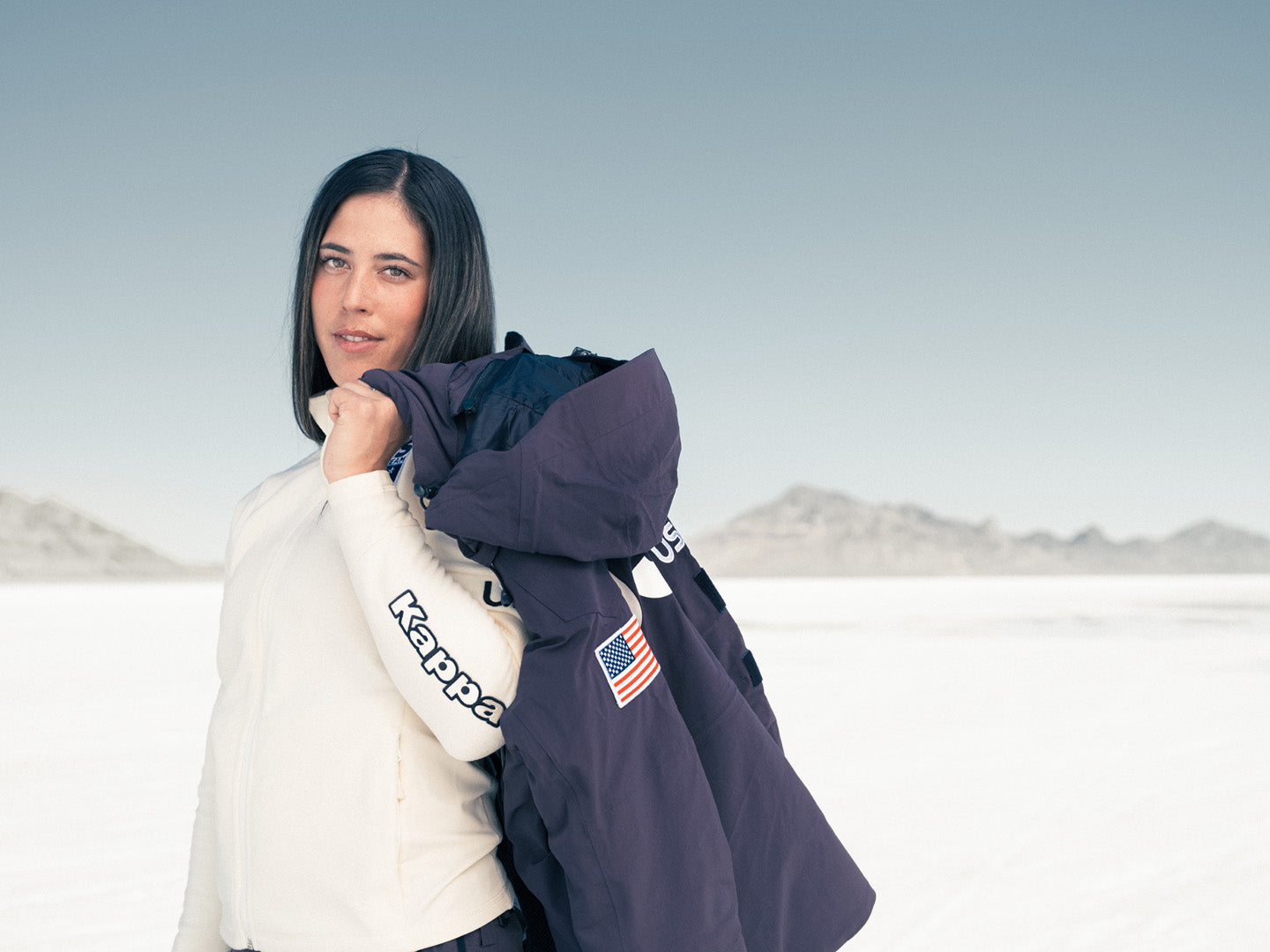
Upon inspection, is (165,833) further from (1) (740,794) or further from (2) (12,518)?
(2) (12,518)

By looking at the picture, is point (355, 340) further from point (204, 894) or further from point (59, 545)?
point (59, 545)

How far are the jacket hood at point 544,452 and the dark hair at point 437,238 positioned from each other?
27 cm

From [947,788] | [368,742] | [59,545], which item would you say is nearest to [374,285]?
[368,742]

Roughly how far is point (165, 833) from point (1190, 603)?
21.7 m

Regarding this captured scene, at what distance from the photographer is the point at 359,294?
1354mm

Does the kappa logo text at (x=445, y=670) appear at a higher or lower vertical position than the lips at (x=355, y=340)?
lower

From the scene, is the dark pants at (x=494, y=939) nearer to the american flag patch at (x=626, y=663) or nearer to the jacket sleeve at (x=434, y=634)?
the jacket sleeve at (x=434, y=634)

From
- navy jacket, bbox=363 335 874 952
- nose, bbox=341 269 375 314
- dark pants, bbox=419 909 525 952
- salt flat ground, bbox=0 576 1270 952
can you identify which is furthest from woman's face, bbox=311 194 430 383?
salt flat ground, bbox=0 576 1270 952

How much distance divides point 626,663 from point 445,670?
19 cm

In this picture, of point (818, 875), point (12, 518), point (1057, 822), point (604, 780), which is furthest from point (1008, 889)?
point (12, 518)

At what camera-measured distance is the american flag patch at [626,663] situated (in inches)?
39.0

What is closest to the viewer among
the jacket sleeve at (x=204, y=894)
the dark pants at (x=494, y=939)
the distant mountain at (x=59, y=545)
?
the dark pants at (x=494, y=939)

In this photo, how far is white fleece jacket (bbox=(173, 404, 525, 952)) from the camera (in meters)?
1.03

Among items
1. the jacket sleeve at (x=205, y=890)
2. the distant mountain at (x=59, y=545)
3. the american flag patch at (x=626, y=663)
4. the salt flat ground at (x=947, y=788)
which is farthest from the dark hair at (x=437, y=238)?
the distant mountain at (x=59, y=545)
